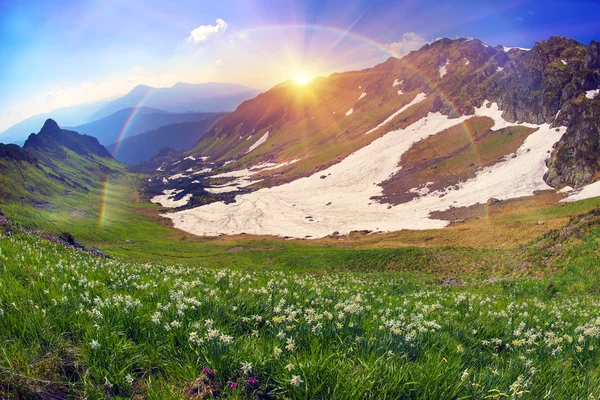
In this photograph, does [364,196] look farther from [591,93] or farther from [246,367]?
[246,367]

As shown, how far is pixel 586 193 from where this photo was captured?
6381 cm

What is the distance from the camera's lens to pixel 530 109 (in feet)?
387

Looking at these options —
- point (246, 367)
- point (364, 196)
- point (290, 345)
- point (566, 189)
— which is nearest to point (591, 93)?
point (566, 189)

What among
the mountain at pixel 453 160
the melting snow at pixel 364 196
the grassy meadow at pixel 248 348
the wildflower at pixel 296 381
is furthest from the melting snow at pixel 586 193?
the wildflower at pixel 296 381

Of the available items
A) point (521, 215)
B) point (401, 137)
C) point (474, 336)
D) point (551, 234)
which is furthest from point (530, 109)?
point (474, 336)

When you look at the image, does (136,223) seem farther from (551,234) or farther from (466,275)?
(551,234)

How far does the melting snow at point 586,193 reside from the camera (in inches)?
2430

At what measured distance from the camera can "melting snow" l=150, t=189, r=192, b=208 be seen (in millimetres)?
151825

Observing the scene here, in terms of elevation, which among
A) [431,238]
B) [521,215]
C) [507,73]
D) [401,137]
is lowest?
[431,238]

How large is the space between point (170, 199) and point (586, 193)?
160 meters

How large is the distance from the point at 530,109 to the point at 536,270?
11895 centimetres

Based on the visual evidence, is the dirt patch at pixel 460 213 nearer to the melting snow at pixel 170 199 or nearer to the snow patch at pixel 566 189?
the snow patch at pixel 566 189

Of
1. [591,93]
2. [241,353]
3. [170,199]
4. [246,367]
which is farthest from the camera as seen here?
[170,199]

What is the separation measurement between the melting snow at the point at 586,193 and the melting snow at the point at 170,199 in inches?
5456
